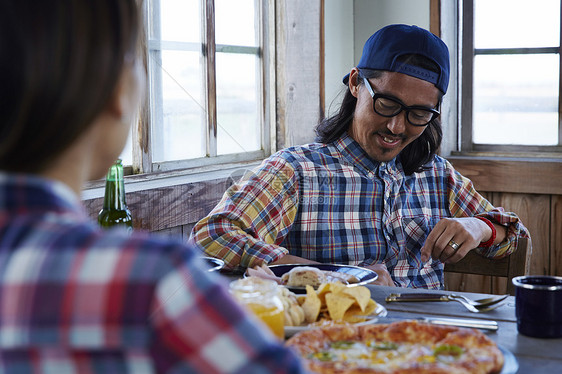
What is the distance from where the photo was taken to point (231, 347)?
51 cm

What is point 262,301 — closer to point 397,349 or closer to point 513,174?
point 397,349

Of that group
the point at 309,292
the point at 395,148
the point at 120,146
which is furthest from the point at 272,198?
the point at 120,146

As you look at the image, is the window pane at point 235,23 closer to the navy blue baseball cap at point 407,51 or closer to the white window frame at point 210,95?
the white window frame at point 210,95

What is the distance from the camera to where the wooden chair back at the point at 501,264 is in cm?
204

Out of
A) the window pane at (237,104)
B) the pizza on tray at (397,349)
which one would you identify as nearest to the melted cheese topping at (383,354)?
the pizza on tray at (397,349)

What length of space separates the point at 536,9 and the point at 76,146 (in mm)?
2930

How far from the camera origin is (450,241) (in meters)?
1.93

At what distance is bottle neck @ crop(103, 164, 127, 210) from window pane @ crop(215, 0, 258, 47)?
4.59ft

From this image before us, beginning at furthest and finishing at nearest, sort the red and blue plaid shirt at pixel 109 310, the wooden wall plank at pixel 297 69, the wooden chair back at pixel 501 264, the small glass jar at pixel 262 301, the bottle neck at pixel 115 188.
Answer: the wooden wall plank at pixel 297 69 < the wooden chair back at pixel 501 264 < the bottle neck at pixel 115 188 < the small glass jar at pixel 262 301 < the red and blue plaid shirt at pixel 109 310

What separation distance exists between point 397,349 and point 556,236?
230cm

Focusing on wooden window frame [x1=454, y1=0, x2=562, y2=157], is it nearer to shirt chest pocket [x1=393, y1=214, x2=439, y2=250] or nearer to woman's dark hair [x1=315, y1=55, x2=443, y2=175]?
woman's dark hair [x1=315, y1=55, x2=443, y2=175]

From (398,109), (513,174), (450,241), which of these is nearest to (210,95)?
(398,109)

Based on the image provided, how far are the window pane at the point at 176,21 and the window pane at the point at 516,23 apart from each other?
1.40 meters

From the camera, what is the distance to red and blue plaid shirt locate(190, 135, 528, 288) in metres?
1.94
